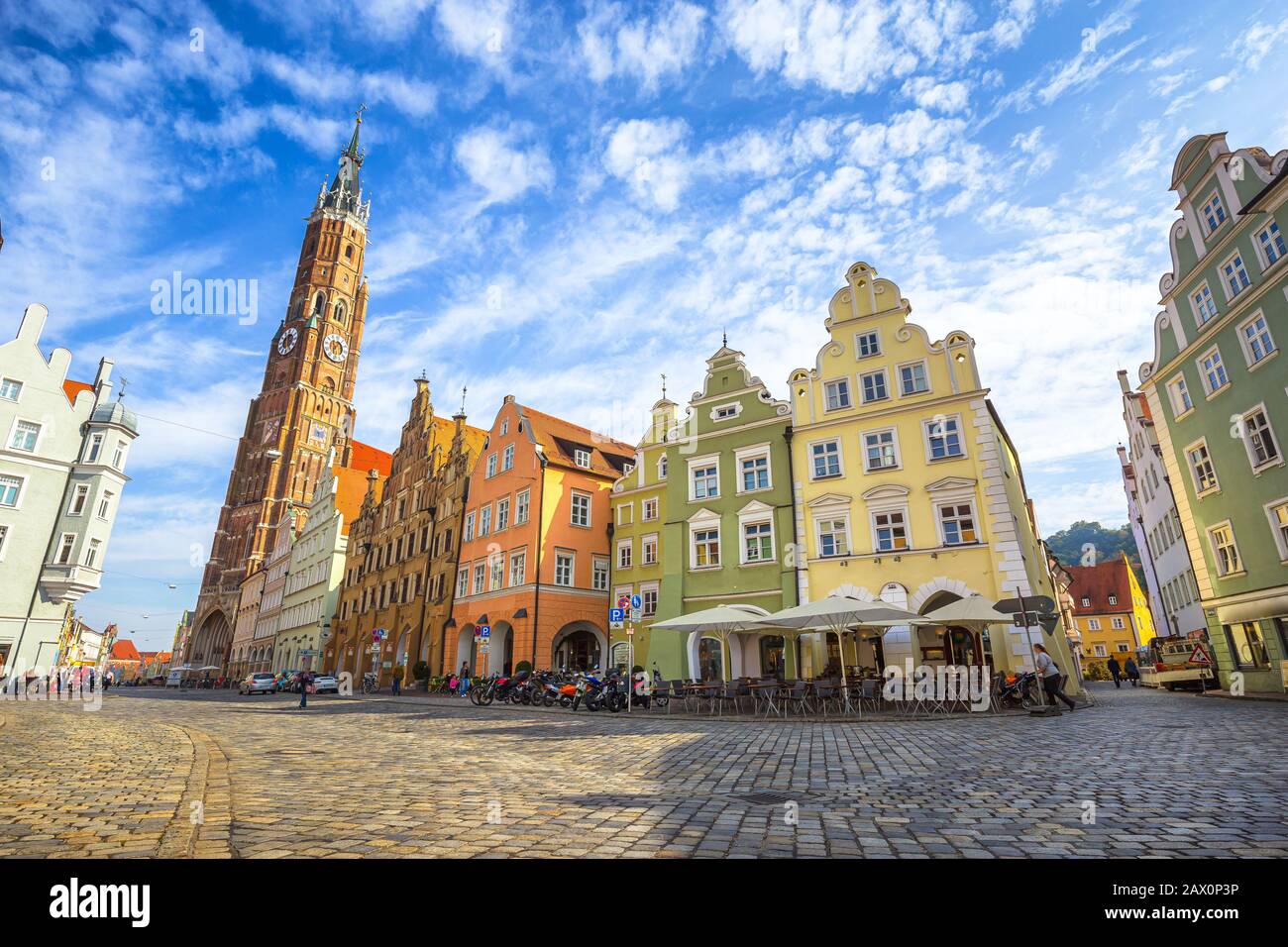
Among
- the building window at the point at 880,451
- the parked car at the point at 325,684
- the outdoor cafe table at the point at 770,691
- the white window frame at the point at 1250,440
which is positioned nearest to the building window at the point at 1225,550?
the white window frame at the point at 1250,440

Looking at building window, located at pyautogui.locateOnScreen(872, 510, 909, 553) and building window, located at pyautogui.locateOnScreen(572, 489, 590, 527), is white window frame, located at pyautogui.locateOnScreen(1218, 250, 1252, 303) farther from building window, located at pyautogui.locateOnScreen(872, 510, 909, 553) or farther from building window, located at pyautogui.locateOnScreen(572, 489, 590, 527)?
building window, located at pyautogui.locateOnScreen(572, 489, 590, 527)

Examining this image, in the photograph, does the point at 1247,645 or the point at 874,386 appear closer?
the point at 1247,645

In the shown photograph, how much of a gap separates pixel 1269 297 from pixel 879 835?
2550 centimetres

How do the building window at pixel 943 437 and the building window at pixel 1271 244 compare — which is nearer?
the building window at pixel 1271 244

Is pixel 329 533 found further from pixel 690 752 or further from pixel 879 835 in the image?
pixel 879 835

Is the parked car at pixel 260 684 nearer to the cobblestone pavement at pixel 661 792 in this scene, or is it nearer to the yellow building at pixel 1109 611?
the cobblestone pavement at pixel 661 792

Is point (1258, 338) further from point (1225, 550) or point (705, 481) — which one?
point (705, 481)

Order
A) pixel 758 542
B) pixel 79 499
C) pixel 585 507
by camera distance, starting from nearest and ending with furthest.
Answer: pixel 758 542 < pixel 585 507 < pixel 79 499

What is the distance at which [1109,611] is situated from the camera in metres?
73.8

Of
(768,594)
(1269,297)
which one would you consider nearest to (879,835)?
(768,594)

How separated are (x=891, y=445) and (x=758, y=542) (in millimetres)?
6605

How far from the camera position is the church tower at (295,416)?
9225 cm

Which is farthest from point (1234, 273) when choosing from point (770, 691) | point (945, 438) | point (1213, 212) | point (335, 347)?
point (335, 347)

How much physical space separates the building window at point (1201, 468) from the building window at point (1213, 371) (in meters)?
2.09
